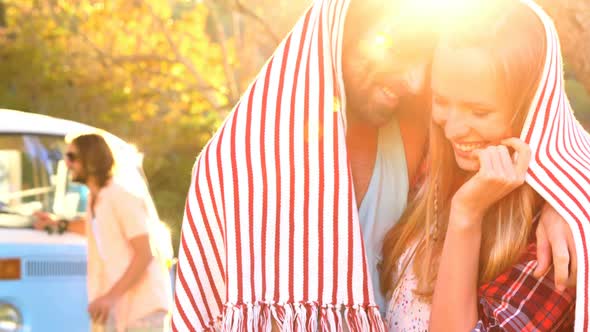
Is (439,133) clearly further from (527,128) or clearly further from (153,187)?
(153,187)

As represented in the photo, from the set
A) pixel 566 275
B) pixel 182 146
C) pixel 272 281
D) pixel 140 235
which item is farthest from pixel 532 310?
pixel 182 146

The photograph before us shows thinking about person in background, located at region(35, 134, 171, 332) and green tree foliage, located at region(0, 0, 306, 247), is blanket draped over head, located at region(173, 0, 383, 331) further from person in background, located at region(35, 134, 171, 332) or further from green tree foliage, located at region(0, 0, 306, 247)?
green tree foliage, located at region(0, 0, 306, 247)

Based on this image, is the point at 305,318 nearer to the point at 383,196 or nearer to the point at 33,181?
the point at 383,196

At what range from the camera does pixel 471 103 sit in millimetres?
2789

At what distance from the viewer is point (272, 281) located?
117 inches

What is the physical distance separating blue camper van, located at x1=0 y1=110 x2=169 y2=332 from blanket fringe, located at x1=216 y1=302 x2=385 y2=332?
4466 millimetres

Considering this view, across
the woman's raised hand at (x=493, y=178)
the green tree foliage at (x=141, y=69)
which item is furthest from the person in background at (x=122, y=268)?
the green tree foliage at (x=141, y=69)

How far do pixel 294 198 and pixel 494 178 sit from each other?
489 mm

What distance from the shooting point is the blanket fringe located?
2.92 m

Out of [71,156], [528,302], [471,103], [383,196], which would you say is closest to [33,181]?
[71,156]

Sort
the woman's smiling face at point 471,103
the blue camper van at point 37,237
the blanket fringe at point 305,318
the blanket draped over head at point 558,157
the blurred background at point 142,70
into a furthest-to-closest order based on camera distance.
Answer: the blurred background at point 142,70, the blue camper van at point 37,237, the blanket fringe at point 305,318, the woman's smiling face at point 471,103, the blanket draped over head at point 558,157

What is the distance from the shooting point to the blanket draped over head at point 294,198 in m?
2.94

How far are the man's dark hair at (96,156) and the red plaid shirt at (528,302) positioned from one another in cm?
467

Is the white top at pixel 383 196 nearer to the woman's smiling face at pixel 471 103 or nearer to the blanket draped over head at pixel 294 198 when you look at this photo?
the blanket draped over head at pixel 294 198
